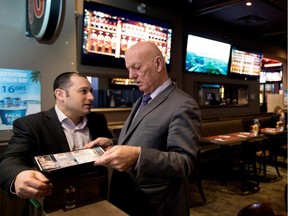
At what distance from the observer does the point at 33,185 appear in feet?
3.22

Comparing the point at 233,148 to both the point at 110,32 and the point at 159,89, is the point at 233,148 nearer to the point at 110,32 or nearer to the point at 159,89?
the point at 110,32

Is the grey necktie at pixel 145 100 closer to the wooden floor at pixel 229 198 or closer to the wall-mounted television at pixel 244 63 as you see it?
the wooden floor at pixel 229 198

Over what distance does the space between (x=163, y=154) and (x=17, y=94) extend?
6.38 feet

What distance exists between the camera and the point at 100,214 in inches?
41.4

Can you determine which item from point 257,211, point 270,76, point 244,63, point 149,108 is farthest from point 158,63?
point 270,76

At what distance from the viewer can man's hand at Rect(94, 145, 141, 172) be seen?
100cm

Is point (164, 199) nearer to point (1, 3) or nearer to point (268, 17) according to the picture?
point (1, 3)

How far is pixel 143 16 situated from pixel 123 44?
63 centimetres

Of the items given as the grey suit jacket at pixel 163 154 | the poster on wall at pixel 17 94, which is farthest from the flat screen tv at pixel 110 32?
the grey suit jacket at pixel 163 154

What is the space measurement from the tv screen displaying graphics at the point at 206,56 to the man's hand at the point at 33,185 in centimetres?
465

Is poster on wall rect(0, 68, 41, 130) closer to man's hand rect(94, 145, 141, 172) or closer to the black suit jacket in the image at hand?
the black suit jacket

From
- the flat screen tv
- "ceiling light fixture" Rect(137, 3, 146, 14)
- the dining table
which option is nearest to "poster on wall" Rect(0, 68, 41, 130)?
the flat screen tv

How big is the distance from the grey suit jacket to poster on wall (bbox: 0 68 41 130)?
150cm

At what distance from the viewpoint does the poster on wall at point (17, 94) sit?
241 centimetres
